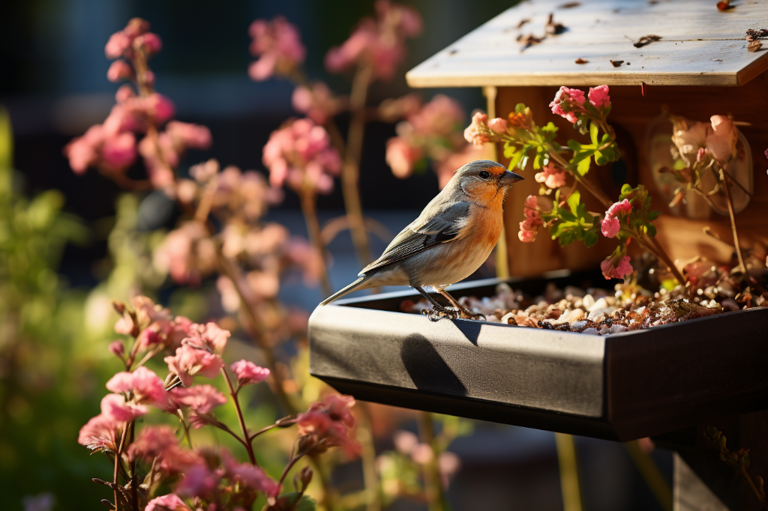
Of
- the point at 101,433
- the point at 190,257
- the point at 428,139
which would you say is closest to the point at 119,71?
the point at 190,257

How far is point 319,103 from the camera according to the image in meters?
2.56

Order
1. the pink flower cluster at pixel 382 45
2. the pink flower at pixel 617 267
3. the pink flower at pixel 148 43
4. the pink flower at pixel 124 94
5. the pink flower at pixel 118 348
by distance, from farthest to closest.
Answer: the pink flower cluster at pixel 382 45 → the pink flower at pixel 124 94 → the pink flower at pixel 148 43 → the pink flower at pixel 617 267 → the pink flower at pixel 118 348

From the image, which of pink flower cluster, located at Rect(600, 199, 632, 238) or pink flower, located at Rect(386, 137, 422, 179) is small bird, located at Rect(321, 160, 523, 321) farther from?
→ pink flower, located at Rect(386, 137, 422, 179)

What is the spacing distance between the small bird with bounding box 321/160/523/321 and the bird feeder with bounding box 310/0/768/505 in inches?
3.1

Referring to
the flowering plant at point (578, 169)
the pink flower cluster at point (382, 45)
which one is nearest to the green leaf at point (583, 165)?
the flowering plant at point (578, 169)

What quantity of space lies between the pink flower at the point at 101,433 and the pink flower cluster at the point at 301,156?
1200mm

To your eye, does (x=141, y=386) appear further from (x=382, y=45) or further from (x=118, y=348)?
(x=382, y=45)

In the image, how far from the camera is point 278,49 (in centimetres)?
251

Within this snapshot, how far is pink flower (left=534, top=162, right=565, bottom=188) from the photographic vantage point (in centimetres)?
148

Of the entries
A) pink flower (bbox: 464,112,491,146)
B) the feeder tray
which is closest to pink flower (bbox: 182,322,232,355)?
the feeder tray

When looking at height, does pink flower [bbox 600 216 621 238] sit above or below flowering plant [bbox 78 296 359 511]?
above

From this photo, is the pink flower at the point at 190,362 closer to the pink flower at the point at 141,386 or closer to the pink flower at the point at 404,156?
the pink flower at the point at 141,386

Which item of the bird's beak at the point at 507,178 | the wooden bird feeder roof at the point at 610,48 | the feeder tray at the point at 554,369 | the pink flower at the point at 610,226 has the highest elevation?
the wooden bird feeder roof at the point at 610,48

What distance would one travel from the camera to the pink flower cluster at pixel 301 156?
7.53ft
